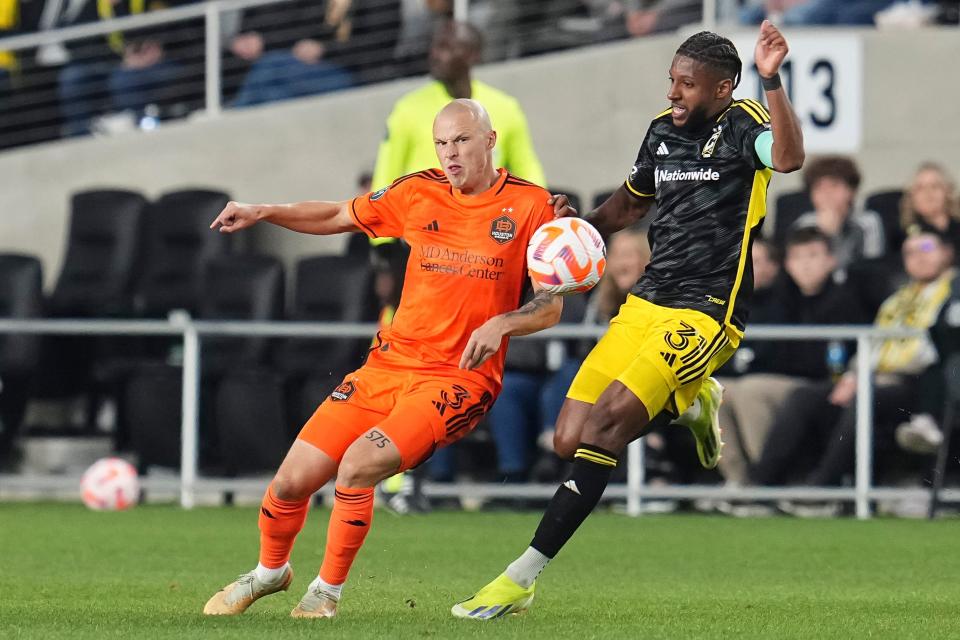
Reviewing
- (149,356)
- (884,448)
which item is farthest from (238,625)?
(149,356)

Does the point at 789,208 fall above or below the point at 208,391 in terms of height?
above

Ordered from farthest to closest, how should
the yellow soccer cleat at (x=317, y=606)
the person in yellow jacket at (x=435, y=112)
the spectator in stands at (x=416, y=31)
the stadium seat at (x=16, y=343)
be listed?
the spectator in stands at (x=416, y=31), the stadium seat at (x=16, y=343), the person in yellow jacket at (x=435, y=112), the yellow soccer cleat at (x=317, y=606)

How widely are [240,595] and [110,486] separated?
616cm

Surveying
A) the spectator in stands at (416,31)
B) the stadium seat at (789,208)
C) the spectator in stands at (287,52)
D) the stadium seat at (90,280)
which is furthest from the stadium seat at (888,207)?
the stadium seat at (90,280)

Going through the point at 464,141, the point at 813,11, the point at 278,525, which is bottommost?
the point at 278,525

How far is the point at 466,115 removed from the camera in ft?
24.4

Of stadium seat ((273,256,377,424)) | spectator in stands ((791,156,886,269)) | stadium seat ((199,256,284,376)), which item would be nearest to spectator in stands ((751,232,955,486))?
spectator in stands ((791,156,886,269))

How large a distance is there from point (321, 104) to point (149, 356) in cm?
300

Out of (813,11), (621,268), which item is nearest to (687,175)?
(621,268)

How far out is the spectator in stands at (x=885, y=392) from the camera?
13.0 meters

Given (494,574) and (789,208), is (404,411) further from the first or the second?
(789,208)

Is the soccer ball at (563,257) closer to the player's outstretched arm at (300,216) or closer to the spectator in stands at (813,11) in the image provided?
the player's outstretched arm at (300,216)

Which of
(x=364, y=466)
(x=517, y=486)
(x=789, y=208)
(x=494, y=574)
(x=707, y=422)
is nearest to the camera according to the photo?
(x=364, y=466)

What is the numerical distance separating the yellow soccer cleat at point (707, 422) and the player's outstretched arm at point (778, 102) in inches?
52.7
